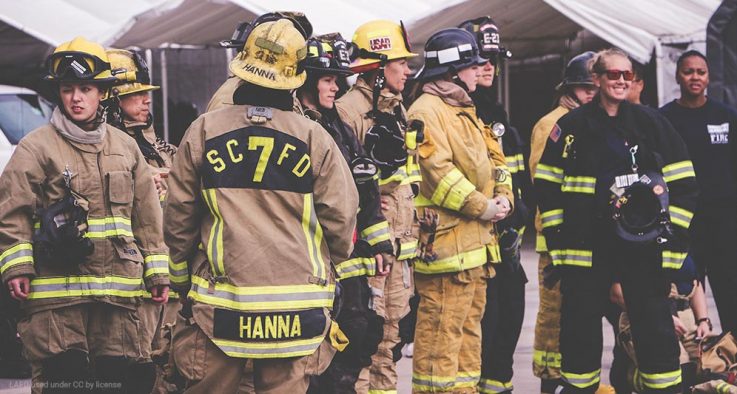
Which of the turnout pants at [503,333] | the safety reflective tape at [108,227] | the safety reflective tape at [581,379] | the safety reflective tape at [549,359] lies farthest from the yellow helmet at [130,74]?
the safety reflective tape at [549,359]

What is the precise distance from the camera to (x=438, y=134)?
7172 millimetres

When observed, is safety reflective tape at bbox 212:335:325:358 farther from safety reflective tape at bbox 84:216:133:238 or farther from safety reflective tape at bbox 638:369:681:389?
safety reflective tape at bbox 638:369:681:389

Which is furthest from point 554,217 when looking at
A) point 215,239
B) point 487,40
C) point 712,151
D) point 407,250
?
point 215,239

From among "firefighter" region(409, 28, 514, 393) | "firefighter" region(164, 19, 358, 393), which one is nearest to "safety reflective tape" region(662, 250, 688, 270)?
"firefighter" region(409, 28, 514, 393)

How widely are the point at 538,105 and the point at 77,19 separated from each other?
6573mm

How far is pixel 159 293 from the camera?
251 inches

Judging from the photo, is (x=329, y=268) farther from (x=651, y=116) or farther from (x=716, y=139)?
(x=716, y=139)

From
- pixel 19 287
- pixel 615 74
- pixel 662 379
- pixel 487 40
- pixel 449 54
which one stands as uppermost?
pixel 487 40

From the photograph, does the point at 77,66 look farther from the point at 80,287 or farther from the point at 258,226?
the point at 258,226

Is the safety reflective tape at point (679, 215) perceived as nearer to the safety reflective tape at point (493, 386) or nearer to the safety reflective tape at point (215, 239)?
the safety reflective tape at point (493, 386)

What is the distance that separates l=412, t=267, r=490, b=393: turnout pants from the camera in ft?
23.5

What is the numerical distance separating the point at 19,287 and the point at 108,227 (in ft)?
1.71

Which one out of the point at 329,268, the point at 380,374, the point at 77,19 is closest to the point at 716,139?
the point at 380,374

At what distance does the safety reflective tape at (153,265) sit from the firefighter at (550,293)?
2.56 metres
